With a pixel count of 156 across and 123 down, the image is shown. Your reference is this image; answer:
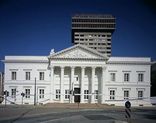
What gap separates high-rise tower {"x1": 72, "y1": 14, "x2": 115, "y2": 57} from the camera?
123500mm

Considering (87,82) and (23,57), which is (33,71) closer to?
(23,57)

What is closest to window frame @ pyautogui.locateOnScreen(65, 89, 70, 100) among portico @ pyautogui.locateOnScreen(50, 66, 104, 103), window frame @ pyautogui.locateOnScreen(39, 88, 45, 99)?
portico @ pyautogui.locateOnScreen(50, 66, 104, 103)

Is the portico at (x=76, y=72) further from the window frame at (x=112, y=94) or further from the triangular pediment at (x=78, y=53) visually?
the window frame at (x=112, y=94)

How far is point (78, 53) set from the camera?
5200 cm

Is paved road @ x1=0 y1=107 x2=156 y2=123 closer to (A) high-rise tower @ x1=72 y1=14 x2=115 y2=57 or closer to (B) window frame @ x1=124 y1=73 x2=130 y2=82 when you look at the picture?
(B) window frame @ x1=124 y1=73 x2=130 y2=82

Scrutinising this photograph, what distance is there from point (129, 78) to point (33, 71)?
18394 mm

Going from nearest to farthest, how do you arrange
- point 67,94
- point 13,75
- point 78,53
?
point 78,53 < point 67,94 < point 13,75

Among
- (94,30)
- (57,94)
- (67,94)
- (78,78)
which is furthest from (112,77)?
(94,30)

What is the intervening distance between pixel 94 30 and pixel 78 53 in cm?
7419

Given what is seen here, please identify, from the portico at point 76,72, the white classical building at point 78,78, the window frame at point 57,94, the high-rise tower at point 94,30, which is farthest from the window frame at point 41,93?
the high-rise tower at point 94,30

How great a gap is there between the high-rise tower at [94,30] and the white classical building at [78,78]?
224 ft

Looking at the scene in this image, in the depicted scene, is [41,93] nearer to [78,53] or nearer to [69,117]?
[78,53]

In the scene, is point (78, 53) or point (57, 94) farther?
point (57, 94)

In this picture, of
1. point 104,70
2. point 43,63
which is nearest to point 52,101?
point 43,63
